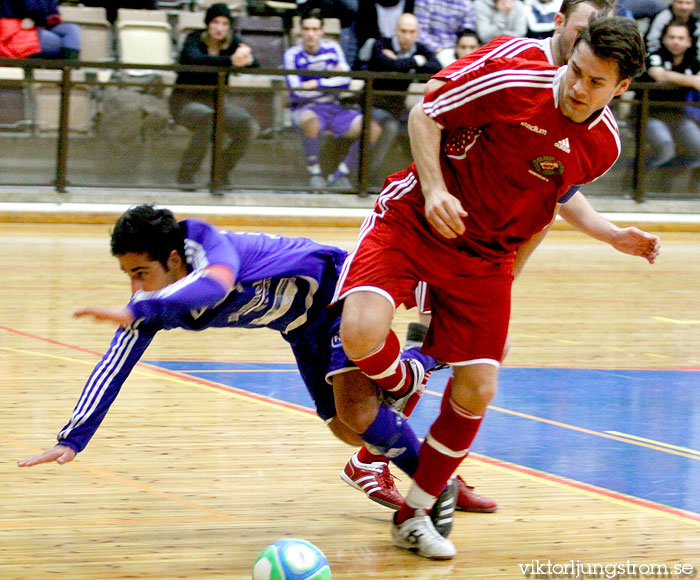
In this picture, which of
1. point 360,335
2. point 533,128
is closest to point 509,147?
point 533,128

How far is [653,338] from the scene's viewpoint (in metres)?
6.70

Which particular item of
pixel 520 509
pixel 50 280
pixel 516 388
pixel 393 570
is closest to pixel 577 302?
pixel 516 388

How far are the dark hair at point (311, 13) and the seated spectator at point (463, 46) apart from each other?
1.32 meters

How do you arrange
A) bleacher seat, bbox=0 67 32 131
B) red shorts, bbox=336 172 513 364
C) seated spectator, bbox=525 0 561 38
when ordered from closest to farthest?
red shorts, bbox=336 172 513 364 < bleacher seat, bbox=0 67 32 131 < seated spectator, bbox=525 0 561 38

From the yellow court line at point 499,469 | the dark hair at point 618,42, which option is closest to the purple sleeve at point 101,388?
the yellow court line at point 499,469

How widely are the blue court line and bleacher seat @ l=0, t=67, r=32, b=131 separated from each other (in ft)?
16.9

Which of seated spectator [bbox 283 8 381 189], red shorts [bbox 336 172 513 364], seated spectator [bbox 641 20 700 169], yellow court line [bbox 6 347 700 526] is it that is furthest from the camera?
seated spectator [bbox 641 20 700 169]

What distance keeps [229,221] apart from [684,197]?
15.9 ft

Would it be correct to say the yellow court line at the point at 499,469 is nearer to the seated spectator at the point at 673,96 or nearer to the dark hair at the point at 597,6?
the dark hair at the point at 597,6

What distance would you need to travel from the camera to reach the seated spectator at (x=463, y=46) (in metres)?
10.8

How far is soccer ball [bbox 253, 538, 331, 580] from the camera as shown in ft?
9.36

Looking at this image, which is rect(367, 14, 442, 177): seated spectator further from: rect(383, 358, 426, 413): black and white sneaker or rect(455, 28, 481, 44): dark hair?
rect(383, 358, 426, 413): black and white sneaker

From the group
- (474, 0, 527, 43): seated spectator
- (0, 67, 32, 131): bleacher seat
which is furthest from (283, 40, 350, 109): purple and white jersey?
(0, 67, 32, 131): bleacher seat

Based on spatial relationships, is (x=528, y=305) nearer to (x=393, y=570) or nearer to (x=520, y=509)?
(x=520, y=509)
